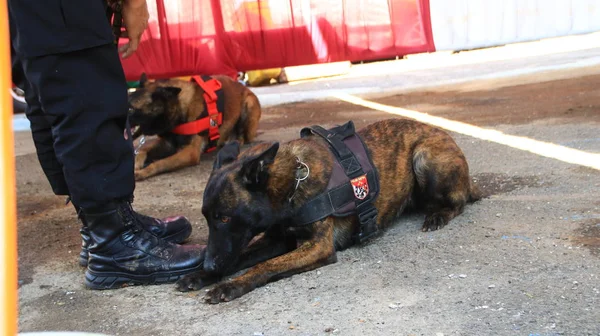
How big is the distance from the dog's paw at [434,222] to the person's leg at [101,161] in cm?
123

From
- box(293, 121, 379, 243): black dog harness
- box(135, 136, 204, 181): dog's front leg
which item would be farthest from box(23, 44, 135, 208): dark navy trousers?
box(135, 136, 204, 181): dog's front leg

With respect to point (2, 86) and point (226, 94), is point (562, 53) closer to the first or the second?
point (226, 94)

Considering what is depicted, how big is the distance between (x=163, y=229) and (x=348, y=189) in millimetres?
1019

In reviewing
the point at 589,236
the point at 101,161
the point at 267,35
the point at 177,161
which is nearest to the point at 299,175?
the point at 101,161

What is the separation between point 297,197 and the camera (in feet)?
11.9

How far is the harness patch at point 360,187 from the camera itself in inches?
148

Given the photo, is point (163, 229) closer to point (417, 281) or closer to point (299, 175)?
point (299, 175)

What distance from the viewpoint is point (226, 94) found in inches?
270

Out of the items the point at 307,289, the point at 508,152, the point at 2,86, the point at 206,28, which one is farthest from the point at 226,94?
the point at 2,86

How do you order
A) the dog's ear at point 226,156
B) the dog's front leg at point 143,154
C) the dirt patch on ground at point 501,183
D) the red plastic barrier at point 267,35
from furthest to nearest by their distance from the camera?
the red plastic barrier at point 267,35, the dog's front leg at point 143,154, the dirt patch on ground at point 501,183, the dog's ear at point 226,156

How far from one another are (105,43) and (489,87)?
586cm

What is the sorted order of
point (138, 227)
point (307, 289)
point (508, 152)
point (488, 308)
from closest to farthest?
point (488, 308)
point (307, 289)
point (138, 227)
point (508, 152)

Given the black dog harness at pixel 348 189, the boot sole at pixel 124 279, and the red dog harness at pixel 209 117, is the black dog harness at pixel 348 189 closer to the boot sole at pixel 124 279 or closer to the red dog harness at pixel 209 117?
the boot sole at pixel 124 279

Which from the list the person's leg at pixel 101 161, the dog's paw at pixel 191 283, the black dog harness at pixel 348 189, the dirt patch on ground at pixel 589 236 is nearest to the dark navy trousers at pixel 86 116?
the person's leg at pixel 101 161
